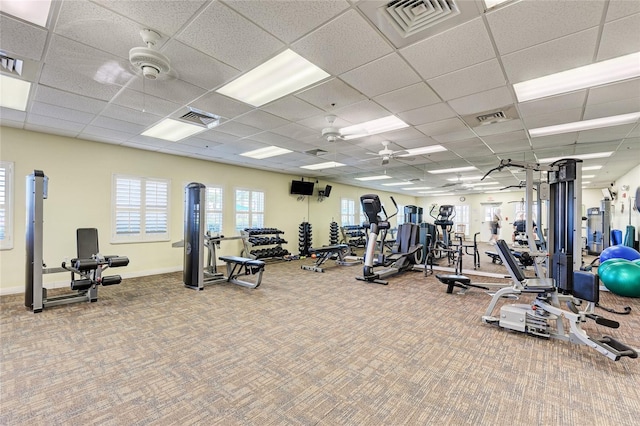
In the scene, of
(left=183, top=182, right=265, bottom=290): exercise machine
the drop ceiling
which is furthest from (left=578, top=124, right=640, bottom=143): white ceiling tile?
(left=183, top=182, right=265, bottom=290): exercise machine

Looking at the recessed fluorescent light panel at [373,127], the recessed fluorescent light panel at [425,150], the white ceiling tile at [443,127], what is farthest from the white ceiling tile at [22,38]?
the recessed fluorescent light panel at [425,150]

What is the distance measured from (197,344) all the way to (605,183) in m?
14.5

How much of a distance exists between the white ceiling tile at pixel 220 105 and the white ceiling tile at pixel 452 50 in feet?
7.05

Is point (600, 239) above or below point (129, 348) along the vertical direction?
above

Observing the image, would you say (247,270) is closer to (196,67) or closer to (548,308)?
(196,67)

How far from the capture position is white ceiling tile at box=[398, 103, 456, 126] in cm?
374

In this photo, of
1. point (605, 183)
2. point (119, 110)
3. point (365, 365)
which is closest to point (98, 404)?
point (365, 365)

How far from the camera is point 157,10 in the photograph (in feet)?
6.52

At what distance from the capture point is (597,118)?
13.0 feet

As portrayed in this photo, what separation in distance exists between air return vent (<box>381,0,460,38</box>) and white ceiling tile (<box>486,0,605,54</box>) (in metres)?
0.31

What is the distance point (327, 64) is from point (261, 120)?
1.83 meters

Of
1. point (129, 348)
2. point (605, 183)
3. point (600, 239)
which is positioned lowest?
point (129, 348)

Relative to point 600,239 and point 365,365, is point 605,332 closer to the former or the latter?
point 365,365

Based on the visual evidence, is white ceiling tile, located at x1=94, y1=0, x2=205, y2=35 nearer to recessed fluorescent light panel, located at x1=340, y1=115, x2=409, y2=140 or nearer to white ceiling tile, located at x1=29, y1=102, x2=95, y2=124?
white ceiling tile, located at x1=29, y1=102, x2=95, y2=124
